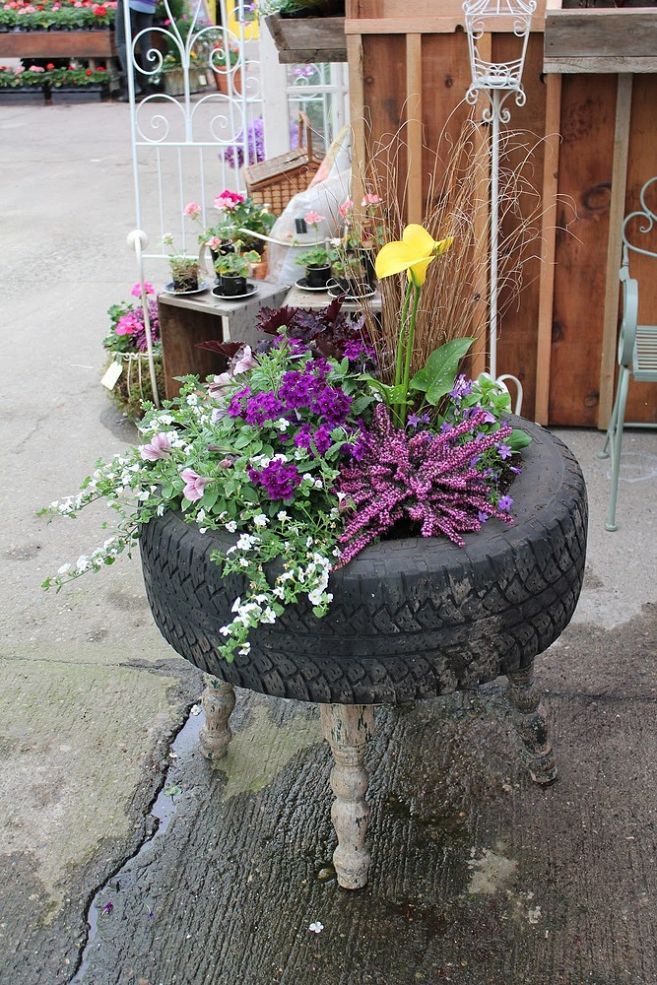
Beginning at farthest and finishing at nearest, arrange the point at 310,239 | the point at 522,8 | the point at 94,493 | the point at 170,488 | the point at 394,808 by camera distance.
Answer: the point at 310,239, the point at 522,8, the point at 394,808, the point at 94,493, the point at 170,488

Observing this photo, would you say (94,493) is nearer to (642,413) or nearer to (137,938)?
(137,938)

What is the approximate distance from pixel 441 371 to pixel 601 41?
190 centimetres

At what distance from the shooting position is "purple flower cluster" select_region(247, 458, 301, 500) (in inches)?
81.0

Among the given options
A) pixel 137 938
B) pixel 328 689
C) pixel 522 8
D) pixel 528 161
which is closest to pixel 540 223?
pixel 528 161

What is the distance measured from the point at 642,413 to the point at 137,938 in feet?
9.88

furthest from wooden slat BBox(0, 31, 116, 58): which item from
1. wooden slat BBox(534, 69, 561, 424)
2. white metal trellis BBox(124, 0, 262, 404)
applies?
wooden slat BBox(534, 69, 561, 424)

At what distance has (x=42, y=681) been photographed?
122 inches

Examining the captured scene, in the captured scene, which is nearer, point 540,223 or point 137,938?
point 137,938

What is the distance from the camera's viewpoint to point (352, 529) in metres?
2.04

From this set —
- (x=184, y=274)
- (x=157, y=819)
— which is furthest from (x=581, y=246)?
(x=157, y=819)

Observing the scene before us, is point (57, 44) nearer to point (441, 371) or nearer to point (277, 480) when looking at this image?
point (441, 371)

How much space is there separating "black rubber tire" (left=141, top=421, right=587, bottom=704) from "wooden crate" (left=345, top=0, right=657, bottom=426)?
233cm

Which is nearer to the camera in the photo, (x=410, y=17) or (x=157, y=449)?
(x=157, y=449)

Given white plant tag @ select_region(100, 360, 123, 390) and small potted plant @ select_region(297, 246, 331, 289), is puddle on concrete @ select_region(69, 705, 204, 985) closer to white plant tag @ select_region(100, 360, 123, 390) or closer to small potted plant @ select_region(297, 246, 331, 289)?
small potted plant @ select_region(297, 246, 331, 289)
